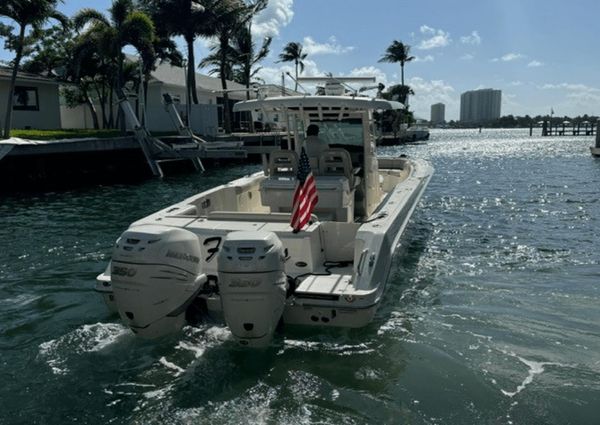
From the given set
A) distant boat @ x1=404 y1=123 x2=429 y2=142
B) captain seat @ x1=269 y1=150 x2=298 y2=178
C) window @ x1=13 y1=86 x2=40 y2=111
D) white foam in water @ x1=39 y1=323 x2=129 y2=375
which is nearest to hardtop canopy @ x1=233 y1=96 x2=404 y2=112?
captain seat @ x1=269 y1=150 x2=298 y2=178

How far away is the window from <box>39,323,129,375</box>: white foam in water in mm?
25347

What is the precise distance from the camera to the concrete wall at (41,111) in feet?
86.6

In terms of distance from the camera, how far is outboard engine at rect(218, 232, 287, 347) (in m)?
4.51

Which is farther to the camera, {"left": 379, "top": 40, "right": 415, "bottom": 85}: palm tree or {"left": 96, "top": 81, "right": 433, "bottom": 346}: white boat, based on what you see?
{"left": 379, "top": 40, "right": 415, "bottom": 85}: palm tree

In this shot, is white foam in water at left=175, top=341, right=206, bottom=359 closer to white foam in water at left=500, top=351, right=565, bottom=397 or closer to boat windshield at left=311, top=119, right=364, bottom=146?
white foam in water at left=500, top=351, right=565, bottom=397

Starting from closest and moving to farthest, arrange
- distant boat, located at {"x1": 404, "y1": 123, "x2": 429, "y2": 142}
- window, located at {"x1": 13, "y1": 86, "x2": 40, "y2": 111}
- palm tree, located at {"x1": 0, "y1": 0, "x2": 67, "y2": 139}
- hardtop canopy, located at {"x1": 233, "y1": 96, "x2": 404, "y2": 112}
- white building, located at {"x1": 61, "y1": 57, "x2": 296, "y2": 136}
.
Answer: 1. hardtop canopy, located at {"x1": 233, "y1": 96, "x2": 404, "y2": 112}
2. palm tree, located at {"x1": 0, "y1": 0, "x2": 67, "y2": 139}
3. window, located at {"x1": 13, "y1": 86, "x2": 40, "y2": 111}
4. white building, located at {"x1": 61, "y1": 57, "x2": 296, "y2": 136}
5. distant boat, located at {"x1": 404, "y1": 123, "x2": 429, "y2": 142}

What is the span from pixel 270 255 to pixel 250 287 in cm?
32

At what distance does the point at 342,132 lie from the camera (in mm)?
9258

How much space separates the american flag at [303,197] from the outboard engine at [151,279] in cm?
128

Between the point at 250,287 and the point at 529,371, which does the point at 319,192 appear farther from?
the point at 529,371

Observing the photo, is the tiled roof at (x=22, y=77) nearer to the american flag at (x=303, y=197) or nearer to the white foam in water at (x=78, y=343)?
the white foam in water at (x=78, y=343)

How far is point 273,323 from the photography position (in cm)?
465

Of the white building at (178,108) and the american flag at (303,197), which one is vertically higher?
the white building at (178,108)

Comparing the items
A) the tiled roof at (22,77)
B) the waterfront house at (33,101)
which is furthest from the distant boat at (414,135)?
the tiled roof at (22,77)
